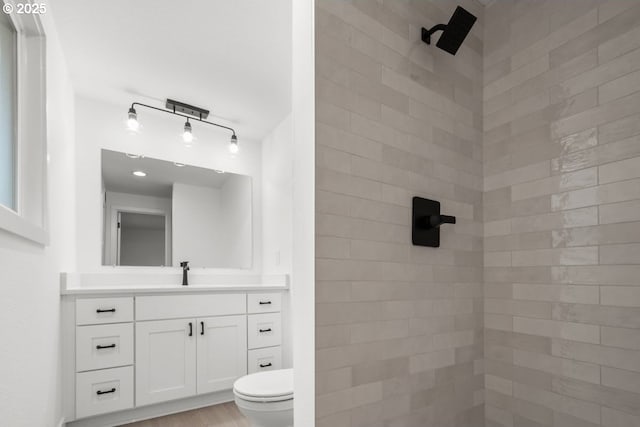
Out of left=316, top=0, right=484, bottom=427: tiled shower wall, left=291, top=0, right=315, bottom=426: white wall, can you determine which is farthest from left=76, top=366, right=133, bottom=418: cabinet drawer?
left=316, top=0, right=484, bottom=427: tiled shower wall

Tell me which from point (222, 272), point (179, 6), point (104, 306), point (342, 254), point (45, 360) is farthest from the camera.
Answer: point (222, 272)

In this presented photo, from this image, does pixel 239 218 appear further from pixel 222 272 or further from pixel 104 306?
pixel 104 306

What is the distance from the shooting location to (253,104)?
9.57 feet

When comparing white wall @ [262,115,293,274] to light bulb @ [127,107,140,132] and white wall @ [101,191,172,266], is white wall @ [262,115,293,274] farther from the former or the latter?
light bulb @ [127,107,140,132]

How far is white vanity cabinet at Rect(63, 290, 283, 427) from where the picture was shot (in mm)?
2141

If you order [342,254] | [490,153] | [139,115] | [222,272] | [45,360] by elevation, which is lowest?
[45,360]

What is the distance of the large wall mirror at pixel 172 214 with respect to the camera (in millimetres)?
2865

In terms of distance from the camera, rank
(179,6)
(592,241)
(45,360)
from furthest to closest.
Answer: (179,6), (45,360), (592,241)

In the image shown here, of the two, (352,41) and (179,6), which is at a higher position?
(179,6)

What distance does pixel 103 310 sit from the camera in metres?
2.22

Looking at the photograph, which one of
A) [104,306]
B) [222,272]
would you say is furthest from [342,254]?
[222,272]

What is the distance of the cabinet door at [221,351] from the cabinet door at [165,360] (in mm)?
63

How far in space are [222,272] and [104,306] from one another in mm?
1147

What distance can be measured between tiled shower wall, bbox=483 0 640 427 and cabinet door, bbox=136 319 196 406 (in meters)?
1.98
